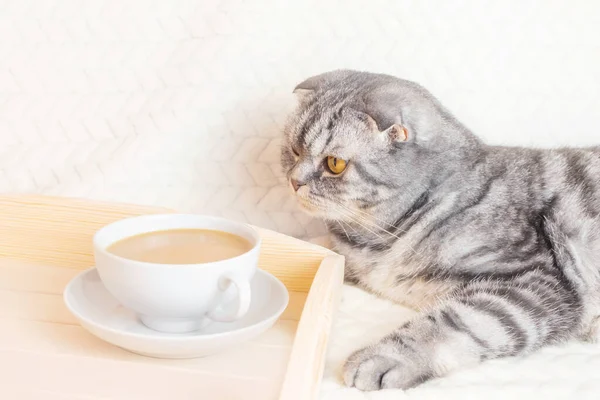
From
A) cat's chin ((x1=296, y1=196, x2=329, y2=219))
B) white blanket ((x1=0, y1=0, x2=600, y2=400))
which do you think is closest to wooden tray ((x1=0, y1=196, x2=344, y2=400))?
cat's chin ((x1=296, y1=196, x2=329, y2=219))

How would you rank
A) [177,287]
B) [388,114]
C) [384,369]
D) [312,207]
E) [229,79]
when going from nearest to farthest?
1. [177,287]
2. [384,369]
3. [388,114]
4. [312,207]
5. [229,79]

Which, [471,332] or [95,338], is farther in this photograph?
[471,332]

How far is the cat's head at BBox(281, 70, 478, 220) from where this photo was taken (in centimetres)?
102

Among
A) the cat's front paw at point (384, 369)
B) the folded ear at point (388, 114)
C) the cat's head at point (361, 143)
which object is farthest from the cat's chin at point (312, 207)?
the cat's front paw at point (384, 369)

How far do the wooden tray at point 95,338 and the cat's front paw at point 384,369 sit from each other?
3.2 inches

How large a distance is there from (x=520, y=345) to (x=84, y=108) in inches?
37.4

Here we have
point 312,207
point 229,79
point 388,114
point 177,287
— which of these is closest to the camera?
point 177,287

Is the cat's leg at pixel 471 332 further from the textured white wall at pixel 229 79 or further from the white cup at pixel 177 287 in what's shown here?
the textured white wall at pixel 229 79

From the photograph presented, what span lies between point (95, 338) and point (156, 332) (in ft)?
0.28

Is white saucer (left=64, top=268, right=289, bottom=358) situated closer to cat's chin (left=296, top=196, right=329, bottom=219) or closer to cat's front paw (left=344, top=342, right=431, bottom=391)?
cat's front paw (left=344, top=342, right=431, bottom=391)

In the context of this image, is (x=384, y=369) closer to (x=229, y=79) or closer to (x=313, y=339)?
(x=313, y=339)

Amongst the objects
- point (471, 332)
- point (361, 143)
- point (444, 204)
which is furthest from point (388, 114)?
point (471, 332)

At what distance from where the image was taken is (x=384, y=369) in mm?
805

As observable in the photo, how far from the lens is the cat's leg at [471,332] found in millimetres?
810
